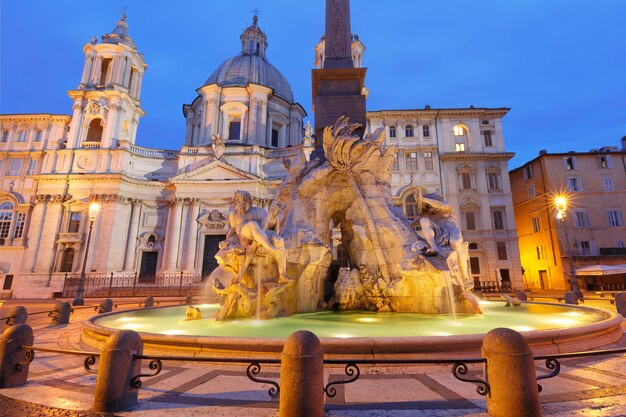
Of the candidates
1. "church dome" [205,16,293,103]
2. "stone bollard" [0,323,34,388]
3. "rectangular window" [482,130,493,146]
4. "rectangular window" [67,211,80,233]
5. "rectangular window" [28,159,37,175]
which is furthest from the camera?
"church dome" [205,16,293,103]

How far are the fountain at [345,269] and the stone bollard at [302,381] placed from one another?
9.13 feet

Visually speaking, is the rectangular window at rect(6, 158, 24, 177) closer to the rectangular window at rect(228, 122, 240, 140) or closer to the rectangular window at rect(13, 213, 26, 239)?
the rectangular window at rect(13, 213, 26, 239)

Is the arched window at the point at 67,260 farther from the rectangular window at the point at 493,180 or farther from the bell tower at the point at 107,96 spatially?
the rectangular window at the point at 493,180

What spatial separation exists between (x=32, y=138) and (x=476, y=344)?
160 feet

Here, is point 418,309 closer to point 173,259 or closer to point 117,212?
point 173,259

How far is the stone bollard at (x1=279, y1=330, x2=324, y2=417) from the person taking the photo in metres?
2.79

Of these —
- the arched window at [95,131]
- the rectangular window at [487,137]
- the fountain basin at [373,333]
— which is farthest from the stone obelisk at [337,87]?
the arched window at [95,131]

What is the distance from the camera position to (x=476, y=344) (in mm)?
4512

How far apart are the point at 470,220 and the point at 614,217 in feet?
43.7

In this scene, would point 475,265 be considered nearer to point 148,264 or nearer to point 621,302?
point 621,302

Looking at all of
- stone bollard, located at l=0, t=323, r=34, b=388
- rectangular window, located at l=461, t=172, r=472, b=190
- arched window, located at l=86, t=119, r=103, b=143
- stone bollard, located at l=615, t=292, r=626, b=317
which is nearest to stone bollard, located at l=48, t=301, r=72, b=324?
stone bollard, located at l=0, t=323, r=34, b=388

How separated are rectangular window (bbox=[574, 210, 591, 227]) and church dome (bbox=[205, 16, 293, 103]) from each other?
35715 mm

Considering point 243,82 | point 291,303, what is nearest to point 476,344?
point 291,303

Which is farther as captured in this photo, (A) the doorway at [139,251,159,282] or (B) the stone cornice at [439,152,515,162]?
(A) the doorway at [139,251,159,282]
